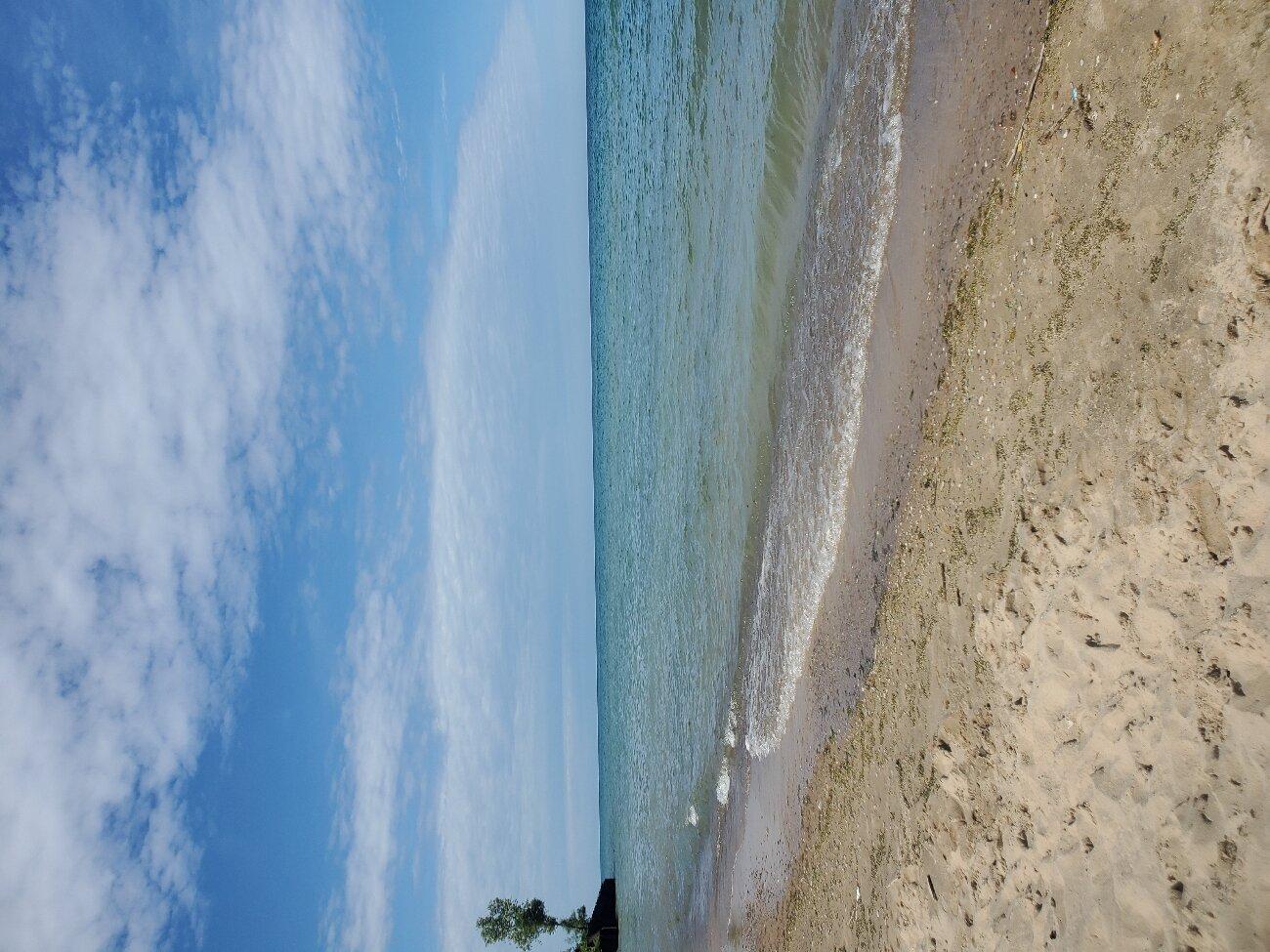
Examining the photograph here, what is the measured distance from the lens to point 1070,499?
5.05 metres

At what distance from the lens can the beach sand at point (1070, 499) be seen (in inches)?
155

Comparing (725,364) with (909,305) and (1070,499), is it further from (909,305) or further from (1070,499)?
(1070,499)

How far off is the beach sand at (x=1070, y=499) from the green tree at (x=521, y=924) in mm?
22665

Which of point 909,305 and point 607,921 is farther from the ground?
point 909,305

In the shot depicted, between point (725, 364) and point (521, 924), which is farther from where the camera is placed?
point (521, 924)

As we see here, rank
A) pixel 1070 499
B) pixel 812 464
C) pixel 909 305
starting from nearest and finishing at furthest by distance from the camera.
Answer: pixel 1070 499, pixel 909 305, pixel 812 464

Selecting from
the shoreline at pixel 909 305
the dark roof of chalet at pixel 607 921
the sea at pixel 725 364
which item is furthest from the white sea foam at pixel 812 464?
the dark roof of chalet at pixel 607 921

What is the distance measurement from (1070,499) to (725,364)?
778 centimetres

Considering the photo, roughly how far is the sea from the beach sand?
1059 millimetres

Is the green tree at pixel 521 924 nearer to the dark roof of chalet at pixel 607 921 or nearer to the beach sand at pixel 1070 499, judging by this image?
the dark roof of chalet at pixel 607 921

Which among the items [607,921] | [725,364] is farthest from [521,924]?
[725,364]

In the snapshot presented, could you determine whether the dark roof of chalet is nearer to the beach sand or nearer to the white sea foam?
A: the white sea foam

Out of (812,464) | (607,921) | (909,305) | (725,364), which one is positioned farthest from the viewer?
(607,921)

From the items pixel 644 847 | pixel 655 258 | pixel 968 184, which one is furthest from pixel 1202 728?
pixel 644 847
